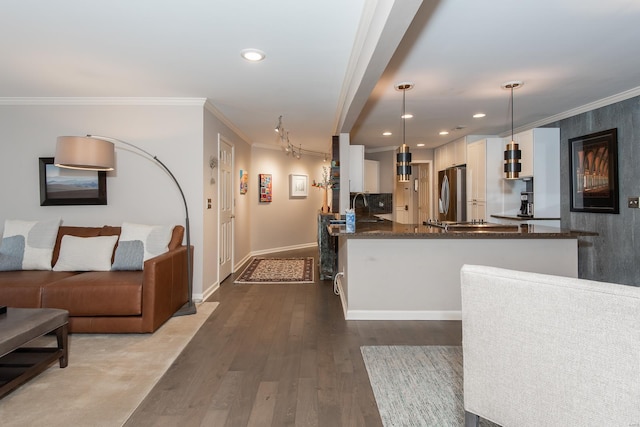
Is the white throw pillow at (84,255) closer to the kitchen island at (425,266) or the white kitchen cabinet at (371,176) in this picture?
the kitchen island at (425,266)

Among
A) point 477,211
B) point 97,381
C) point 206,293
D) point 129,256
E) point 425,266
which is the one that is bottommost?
point 97,381

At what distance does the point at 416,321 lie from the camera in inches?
133

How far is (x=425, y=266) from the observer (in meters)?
3.41

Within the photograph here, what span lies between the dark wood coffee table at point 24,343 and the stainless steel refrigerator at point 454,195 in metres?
5.80

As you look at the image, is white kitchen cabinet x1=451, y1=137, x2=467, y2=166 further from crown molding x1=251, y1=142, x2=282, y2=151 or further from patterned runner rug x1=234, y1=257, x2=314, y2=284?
crown molding x1=251, y1=142, x2=282, y2=151

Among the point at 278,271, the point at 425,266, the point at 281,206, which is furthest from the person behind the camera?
the point at 281,206

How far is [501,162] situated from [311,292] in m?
3.55

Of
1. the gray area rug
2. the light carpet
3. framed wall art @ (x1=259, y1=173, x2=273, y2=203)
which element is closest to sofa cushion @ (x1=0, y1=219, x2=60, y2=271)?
the light carpet

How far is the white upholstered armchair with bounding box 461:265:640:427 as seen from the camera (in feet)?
3.30

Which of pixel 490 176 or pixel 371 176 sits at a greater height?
pixel 371 176

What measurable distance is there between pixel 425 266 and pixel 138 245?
8.98 feet

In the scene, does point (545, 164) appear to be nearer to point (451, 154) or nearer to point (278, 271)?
point (451, 154)

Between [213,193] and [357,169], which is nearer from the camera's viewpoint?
[213,193]

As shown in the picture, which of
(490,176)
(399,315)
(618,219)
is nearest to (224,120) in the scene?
(399,315)
